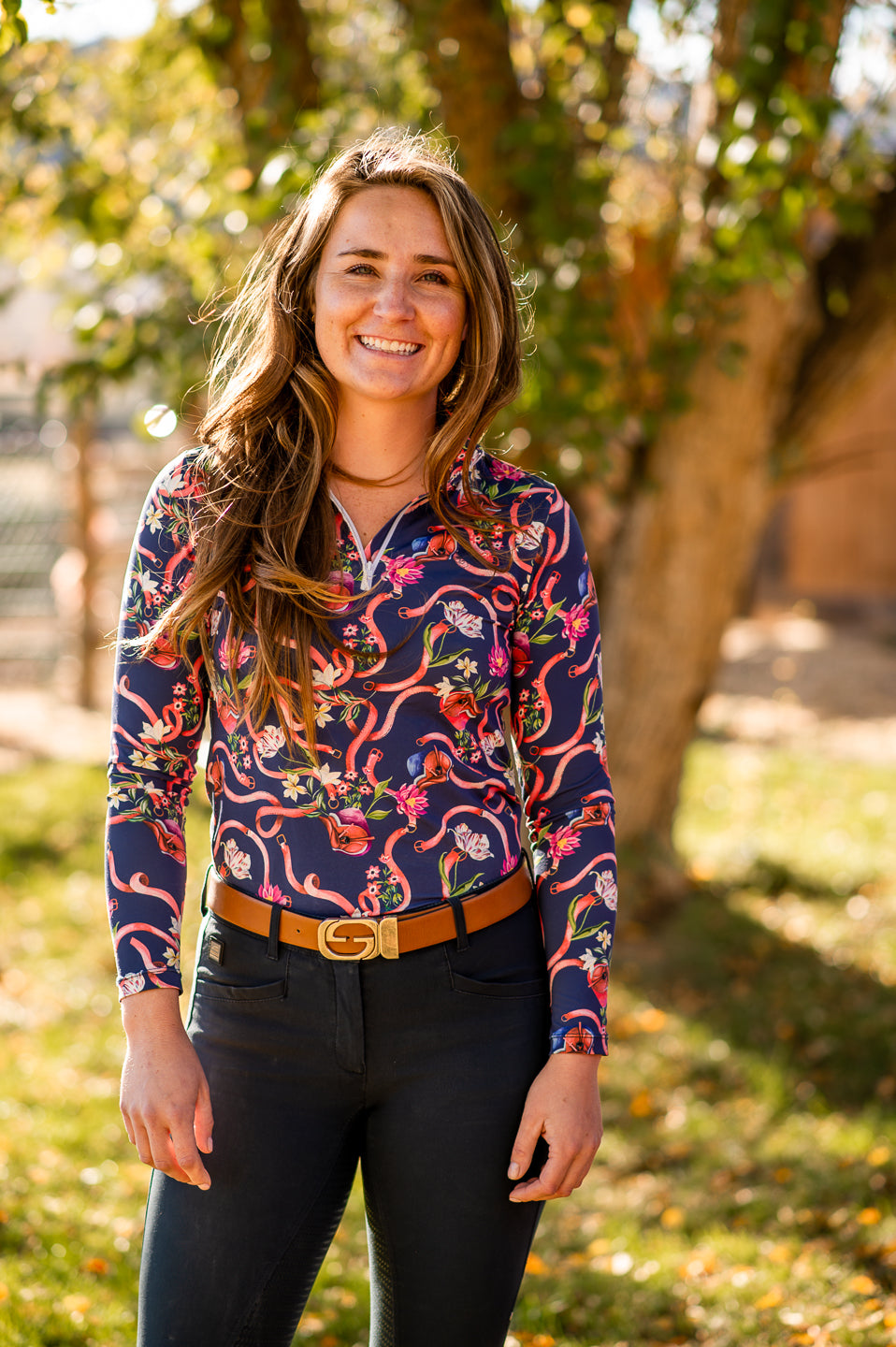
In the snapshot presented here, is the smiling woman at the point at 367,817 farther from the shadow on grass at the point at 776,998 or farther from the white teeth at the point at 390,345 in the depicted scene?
the shadow on grass at the point at 776,998

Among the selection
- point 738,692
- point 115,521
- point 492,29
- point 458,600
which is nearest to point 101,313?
point 492,29

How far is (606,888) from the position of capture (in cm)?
167

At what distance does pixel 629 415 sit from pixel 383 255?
3.08m

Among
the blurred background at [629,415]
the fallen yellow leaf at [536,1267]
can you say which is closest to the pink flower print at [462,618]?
the blurred background at [629,415]

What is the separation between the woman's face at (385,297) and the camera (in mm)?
1710

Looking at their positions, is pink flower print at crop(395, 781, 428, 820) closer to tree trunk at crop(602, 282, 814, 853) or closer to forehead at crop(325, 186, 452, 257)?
forehead at crop(325, 186, 452, 257)

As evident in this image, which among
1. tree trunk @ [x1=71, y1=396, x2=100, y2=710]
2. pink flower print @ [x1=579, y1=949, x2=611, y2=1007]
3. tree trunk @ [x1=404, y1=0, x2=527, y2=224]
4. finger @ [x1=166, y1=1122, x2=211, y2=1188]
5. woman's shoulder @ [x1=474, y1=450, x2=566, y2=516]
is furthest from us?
tree trunk @ [x1=71, y1=396, x2=100, y2=710]

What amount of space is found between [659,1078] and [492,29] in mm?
3557

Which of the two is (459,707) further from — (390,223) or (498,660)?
(390,223)

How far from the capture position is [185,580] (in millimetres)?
1671

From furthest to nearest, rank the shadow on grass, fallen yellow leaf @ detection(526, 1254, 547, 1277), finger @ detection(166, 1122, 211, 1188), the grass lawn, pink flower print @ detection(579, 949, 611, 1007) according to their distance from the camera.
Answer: the shadow on grass
fallen yellow leaf @ detection(526, 1254, 547, 1277)
the grass lawn
pink flower print @ detection(579, 949, 611, 1007)
finger @ detection(166, 1122, 211, 1188)

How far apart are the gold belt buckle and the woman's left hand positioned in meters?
0.25

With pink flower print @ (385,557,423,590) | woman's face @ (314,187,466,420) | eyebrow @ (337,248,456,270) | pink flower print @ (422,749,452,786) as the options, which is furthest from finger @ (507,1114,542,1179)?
eyebrow @ (337,248,456,270)

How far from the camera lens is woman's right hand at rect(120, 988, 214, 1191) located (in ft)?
5.06
